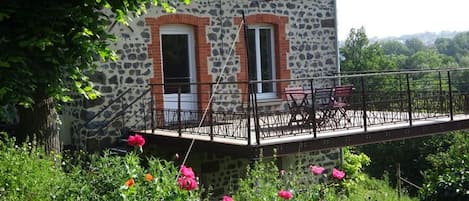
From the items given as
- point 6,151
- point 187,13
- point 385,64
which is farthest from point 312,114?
point 385,64

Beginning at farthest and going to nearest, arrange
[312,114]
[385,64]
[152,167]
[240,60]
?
[385,64] < [240,60] < [312,114] < [152,167]

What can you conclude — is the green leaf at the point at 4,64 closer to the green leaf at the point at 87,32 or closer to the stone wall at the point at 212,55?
the green leaf at the point at 87,32

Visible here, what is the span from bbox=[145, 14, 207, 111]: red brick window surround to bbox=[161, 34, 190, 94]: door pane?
0.25 metres

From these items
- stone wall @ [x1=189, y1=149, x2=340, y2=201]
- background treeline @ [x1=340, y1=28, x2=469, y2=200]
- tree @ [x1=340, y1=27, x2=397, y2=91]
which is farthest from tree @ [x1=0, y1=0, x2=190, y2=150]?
tree @ [x1=340, y1=27, x2=397, y2=91]

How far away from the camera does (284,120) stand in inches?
500

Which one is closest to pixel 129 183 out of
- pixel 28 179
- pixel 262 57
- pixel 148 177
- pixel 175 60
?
pixel 148 177

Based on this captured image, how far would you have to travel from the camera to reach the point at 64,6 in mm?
6887

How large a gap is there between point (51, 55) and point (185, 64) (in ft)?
21.8

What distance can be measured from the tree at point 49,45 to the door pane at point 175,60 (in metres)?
5.57

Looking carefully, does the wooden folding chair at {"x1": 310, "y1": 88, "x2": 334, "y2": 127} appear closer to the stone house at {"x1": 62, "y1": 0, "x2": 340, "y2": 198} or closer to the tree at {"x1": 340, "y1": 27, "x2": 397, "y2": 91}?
the stone house at {"x1": 62, "y1": 0, "x2": 340, "y2": 198}

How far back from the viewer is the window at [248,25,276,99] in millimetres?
14344

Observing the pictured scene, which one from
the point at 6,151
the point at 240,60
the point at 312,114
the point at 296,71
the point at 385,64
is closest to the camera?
the point at 6,151

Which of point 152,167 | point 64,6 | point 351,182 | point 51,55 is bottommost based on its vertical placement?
point 351,182

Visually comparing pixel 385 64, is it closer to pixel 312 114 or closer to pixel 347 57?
pixel 347 57
